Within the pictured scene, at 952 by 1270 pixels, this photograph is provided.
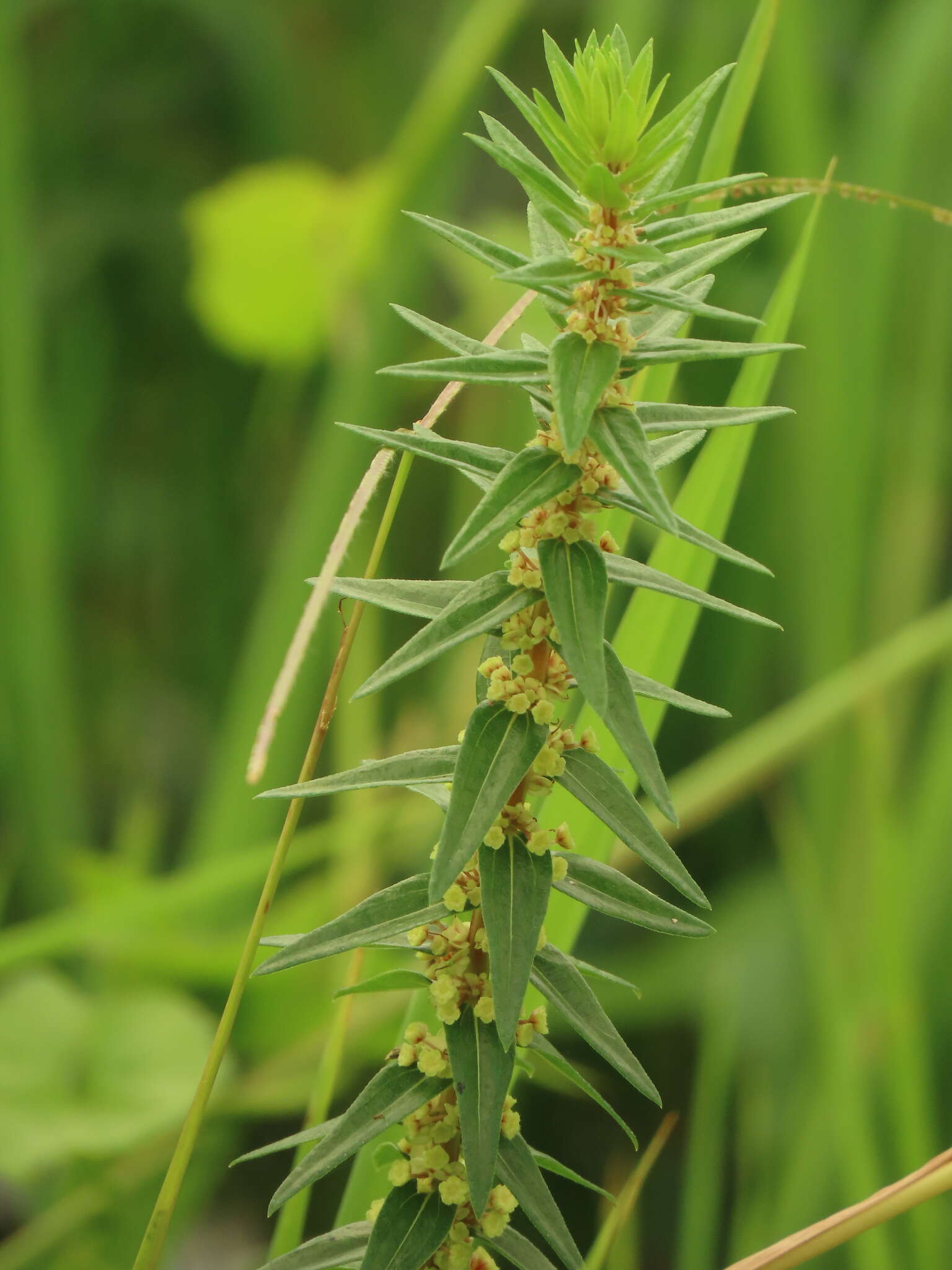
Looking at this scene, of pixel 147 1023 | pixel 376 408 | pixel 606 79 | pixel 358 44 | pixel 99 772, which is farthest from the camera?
pixel 358 44

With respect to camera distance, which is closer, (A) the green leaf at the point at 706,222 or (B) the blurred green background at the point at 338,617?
(A) the green leaf at the point at 706,222

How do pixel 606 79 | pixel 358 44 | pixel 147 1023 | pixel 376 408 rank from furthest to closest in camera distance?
pixel 358 44, pixel 376 408, pixel 147 1023, pixel 606 79

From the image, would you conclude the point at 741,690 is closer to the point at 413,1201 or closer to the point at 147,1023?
the point at 147,1023

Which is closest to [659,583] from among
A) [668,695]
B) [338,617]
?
[668,695]

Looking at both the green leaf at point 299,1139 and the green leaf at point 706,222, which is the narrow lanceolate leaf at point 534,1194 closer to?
the green leaf at point 299,1139

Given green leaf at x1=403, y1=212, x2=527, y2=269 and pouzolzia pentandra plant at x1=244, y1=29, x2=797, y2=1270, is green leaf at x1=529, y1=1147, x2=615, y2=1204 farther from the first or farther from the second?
green leaf at x1=403, y1=212, x2=527, y2=269

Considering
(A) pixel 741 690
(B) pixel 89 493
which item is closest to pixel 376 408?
(A) pixel 741 690

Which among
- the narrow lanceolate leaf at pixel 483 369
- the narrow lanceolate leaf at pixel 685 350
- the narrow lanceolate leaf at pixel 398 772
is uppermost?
the narrow lanceolate leaf at pixel 685 350

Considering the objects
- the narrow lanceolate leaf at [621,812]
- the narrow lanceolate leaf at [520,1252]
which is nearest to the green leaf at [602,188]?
the narrow lanceolate leaf at [621,812]
